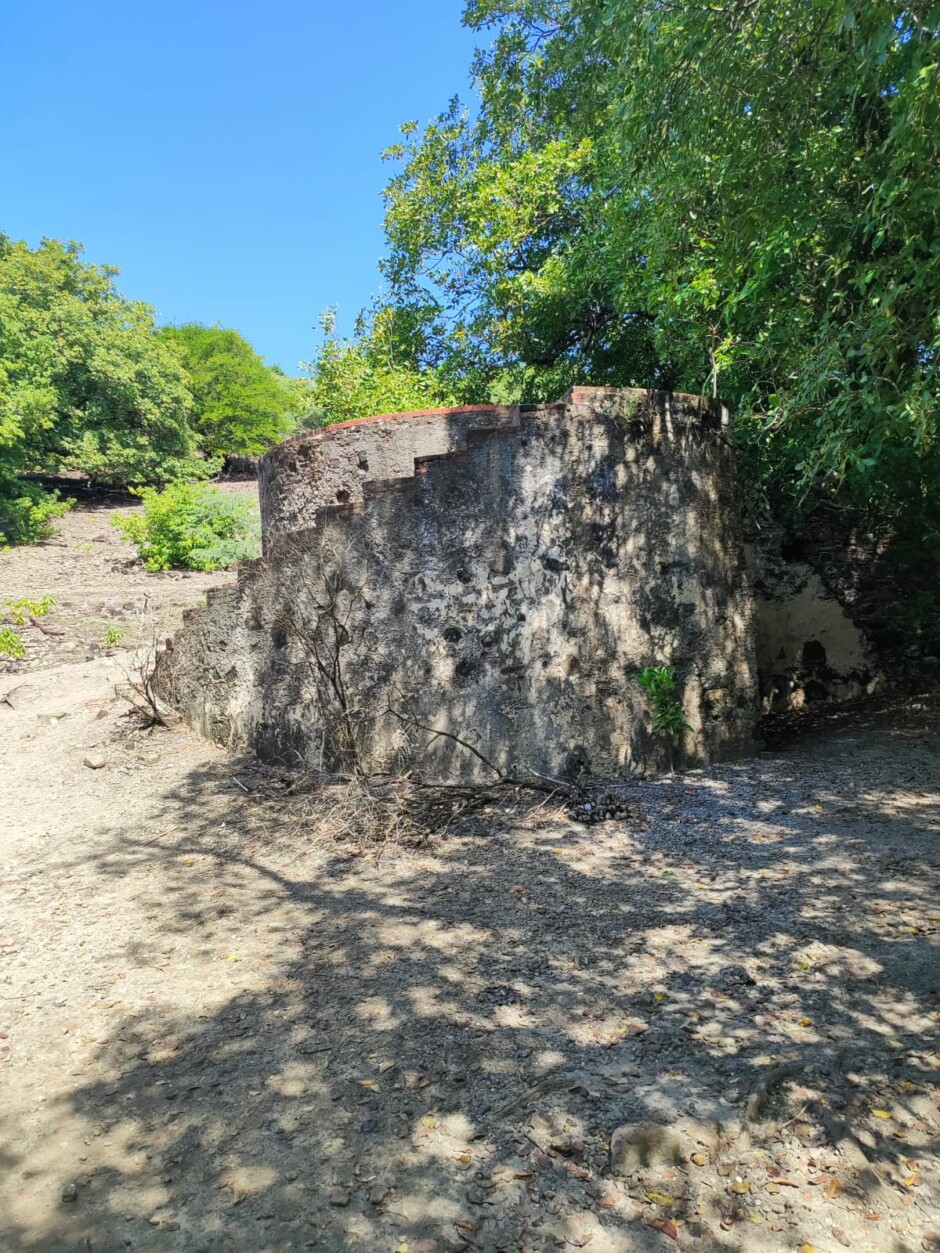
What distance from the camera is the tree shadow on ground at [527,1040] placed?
203 centimetres

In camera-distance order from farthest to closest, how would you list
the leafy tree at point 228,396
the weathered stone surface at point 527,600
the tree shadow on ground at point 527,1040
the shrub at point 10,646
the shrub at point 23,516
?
the leafy tree at point 228,396
the shrub at point 23,516
the shrub at point 10,646
the weathered stone surface at point 527,600
the tree shadow on ground at point 527,1040

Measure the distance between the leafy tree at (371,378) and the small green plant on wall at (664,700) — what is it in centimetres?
648

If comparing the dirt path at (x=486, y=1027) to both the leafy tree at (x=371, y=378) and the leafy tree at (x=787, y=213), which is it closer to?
the leafy tree at (x=787, y=213)

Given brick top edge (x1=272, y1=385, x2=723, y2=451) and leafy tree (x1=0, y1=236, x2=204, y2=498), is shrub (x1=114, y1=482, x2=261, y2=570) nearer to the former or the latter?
leafy tree (x1=0, y1=236, x2=204, y2=498)

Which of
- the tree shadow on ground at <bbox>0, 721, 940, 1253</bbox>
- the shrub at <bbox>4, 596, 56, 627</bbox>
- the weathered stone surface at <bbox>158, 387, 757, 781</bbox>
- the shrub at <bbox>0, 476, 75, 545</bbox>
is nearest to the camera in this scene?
the tree shadow on ground at <bbox>0, 721, 940, 1253</bbox>

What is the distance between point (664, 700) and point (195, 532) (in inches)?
467

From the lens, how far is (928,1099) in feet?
7.45

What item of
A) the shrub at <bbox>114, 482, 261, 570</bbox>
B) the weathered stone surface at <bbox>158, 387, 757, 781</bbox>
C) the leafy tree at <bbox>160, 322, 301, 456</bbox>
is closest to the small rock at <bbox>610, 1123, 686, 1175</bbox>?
the weathered stone surface at <bbox>158, 387, 757, 781</bbox>

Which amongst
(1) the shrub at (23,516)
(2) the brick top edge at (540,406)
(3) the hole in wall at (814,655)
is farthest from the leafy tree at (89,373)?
(3) the hole in wall at (814,655)

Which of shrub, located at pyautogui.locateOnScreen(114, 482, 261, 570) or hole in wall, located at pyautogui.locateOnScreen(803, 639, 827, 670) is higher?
shrub, located at pyautogui.locateOnScreen(114, 482, 261, 570)

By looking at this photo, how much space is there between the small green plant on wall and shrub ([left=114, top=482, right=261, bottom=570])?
10590 mm

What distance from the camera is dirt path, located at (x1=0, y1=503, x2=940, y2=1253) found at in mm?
2039

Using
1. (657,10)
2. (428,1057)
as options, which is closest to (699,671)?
(428,1057)

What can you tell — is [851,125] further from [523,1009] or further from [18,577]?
[18,577]
